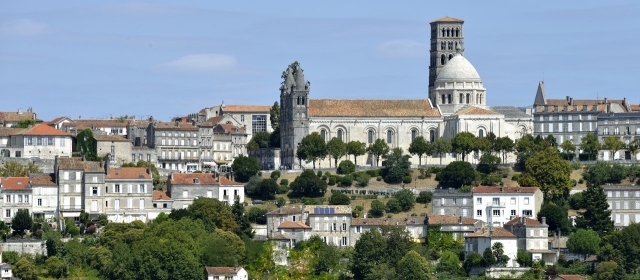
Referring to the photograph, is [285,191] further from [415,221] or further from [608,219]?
[608,219]

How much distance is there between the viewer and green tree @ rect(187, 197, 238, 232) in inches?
3832

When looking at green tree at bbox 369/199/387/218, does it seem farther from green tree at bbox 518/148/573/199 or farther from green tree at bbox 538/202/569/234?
green tree at bbox 538/202/569/234

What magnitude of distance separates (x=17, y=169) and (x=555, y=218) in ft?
111

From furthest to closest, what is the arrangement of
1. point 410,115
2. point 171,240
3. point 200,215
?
point 410,115 → point 200,215 → point 171,240

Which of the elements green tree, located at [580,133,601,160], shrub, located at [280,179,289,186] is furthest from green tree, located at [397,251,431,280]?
green tree, located at [580,133,601,160]

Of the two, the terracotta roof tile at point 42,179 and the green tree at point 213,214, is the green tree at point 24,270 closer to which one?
the green tree at point 213,214

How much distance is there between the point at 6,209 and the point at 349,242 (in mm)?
19656

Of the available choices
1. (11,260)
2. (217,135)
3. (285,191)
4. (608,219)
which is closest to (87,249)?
(11,260)

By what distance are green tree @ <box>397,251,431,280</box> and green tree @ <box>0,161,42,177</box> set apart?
30.1 meters

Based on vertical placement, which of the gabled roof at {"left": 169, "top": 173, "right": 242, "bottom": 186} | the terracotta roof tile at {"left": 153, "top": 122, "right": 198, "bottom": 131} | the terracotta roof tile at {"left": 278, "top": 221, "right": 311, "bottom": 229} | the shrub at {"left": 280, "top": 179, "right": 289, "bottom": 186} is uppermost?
the terracotta roof tile at {"left": 153, "top": 122, "right": 198, "bottom": 131}

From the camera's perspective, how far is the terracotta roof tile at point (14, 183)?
100500 mm

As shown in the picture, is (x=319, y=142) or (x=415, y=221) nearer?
(x=415, y=221)

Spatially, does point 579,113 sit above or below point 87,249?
above

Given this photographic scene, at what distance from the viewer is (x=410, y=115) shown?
132 metres
